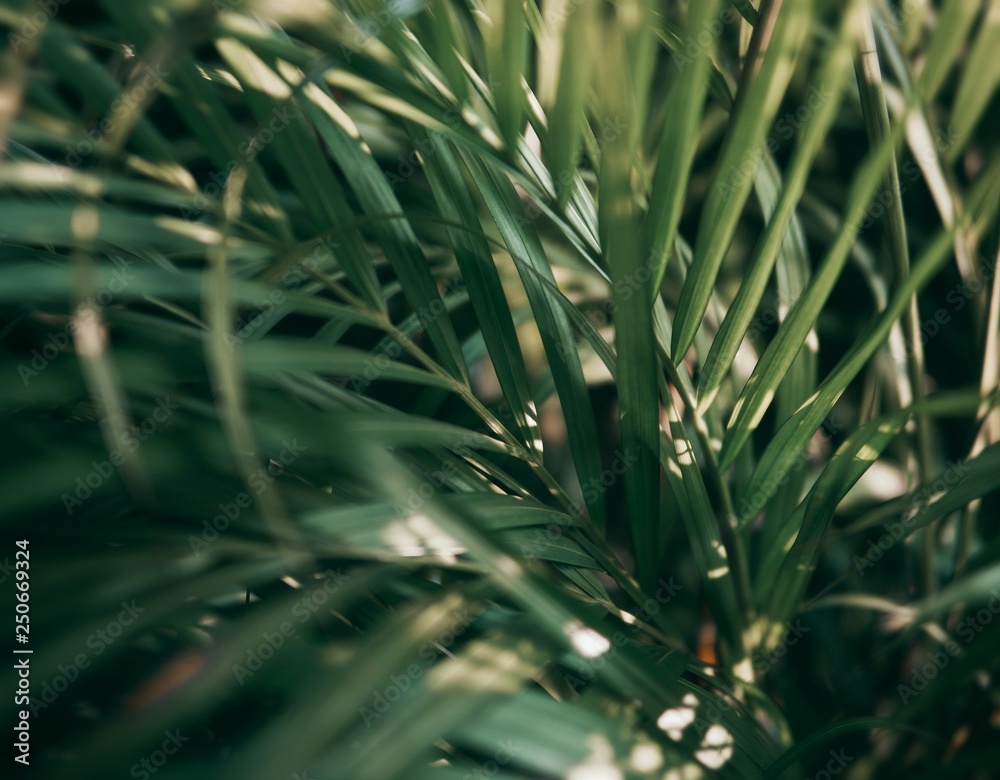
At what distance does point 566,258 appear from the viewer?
0.55m

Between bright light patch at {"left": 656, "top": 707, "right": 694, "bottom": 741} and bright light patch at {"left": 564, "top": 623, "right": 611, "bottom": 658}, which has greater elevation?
bright light patch at {"left": 564, "top": 623, "right": 611, "bottom": 658}

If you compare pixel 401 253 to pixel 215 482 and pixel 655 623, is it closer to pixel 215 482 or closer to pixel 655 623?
pixel 215 482

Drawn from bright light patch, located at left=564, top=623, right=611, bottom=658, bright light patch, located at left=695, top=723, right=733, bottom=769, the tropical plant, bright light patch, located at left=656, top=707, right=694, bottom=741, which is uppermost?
the tropical plant

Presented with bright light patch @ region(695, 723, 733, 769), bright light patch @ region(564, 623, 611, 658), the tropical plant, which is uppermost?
the tropical plant

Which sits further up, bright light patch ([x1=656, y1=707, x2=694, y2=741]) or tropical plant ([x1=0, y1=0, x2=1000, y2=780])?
tropical plant ([x1=0, y1=0, x2=1000, y2=780])

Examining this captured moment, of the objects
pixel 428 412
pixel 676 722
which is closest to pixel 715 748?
pixel 676 722

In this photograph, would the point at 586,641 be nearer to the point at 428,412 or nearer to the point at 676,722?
the point at 676,722

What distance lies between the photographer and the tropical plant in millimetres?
226

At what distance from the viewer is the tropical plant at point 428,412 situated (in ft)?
0.74

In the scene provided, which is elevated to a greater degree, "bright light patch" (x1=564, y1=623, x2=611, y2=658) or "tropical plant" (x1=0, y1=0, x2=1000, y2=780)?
"tropical plant" (x1=0, y1=0, x2=1000, y2=780)

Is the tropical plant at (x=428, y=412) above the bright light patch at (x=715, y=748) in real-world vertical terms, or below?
above

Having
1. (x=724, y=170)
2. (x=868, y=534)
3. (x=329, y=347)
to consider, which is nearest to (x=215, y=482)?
(x=329, y=347)

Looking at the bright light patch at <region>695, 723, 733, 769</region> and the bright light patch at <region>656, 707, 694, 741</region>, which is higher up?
the bright light patch at <region>656, 707, 694, 741</region>

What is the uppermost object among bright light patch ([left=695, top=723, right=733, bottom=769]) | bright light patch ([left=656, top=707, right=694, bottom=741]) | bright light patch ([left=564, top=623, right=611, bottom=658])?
bright light patch ([left=564, top=623, right=611, bottom=658])
